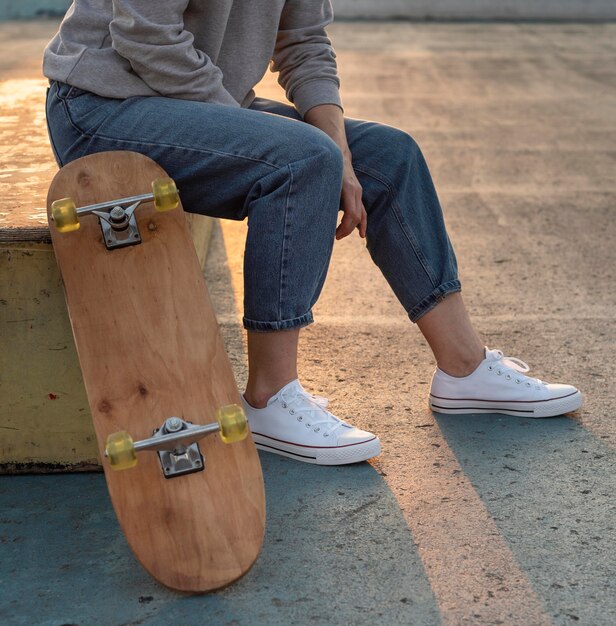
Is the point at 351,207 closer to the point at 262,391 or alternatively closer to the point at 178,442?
the point at 262,391

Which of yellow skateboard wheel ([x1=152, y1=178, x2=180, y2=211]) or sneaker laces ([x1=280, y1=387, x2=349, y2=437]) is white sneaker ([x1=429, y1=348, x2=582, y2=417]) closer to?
sneaker laces ([x1=280, y1=387, x2=349, y2=437])

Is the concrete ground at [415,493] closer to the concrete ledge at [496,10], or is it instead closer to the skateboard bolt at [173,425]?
the skateboard bolt at [173,425]

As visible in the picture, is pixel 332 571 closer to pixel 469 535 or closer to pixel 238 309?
pixel 469 535

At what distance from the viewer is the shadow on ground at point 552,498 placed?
5.10 ft

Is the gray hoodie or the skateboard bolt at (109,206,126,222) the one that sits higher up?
the gray hoodie

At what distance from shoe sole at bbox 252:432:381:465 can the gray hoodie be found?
75 cm

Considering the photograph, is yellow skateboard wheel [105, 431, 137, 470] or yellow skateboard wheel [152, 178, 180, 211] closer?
yellow skateboard wheel [105, 431, 137, 470]

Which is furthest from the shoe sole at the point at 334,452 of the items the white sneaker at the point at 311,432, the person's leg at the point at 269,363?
the person's leg at the point at 269,363

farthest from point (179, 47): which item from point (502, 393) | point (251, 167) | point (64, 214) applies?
point (502, 393)

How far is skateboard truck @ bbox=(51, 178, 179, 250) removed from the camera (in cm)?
170

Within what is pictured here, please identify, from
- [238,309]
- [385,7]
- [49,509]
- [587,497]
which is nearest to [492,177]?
[238,309]

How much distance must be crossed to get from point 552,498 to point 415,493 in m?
0.27

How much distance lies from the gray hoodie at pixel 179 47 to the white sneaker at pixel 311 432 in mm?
654

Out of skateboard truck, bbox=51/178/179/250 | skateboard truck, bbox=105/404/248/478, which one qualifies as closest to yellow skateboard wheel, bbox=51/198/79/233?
skateboard truck, bbox=51/178/179/250
